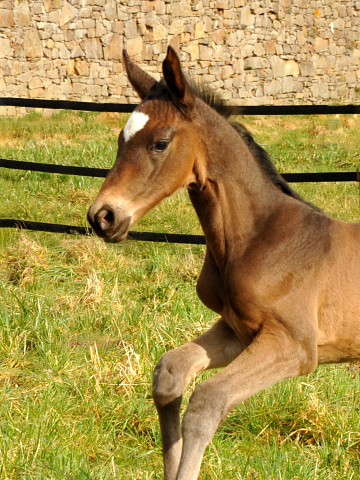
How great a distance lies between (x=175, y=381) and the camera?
310cm

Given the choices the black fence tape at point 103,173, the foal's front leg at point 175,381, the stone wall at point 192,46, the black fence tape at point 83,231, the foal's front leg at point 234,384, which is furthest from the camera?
the stone wall at point 192,46

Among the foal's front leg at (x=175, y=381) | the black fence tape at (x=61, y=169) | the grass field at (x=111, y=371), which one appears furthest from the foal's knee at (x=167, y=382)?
the black fence tape at (x=61, y=169)

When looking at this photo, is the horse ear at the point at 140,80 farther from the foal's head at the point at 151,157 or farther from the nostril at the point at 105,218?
the nostril at the point at 105,218

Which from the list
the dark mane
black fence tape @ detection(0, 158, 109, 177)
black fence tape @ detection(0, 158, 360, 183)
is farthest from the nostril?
black fence tape @ detection(0, 158, 109, 177)

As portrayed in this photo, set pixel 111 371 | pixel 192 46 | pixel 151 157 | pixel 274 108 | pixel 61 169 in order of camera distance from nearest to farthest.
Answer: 1. pixel 151 157
2. pixel 111 371
3. pixel 274 108
4. pixel 61 169
5. pixel 192 46

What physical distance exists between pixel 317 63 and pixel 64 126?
708cm

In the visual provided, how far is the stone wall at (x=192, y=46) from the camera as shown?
41.2 feet

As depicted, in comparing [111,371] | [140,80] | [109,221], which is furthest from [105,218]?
[111,371]

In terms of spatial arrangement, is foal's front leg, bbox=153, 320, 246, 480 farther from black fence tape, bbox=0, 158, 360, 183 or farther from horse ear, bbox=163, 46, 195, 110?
black fence tape, bbox=0, 158, 360, 183

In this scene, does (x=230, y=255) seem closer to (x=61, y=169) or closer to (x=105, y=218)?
(x=105, y=218)

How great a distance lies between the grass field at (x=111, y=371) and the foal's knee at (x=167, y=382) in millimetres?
455

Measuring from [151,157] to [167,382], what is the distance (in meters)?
0.95

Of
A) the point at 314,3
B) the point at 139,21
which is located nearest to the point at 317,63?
the point at 314,3

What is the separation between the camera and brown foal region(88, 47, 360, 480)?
2973 mm
